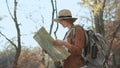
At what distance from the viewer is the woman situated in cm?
386

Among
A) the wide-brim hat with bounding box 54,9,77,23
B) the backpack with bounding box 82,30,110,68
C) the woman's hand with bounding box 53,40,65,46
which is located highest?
the wide-brim hat with bounding box 54,9,77,23

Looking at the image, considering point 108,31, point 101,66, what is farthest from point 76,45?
point 108,31

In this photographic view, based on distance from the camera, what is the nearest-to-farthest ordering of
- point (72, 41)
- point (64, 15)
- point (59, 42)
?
point (59, 42)
point (72, 41)
point (64, 15)

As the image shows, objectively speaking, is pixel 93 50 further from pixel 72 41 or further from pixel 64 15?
pixel 64 15

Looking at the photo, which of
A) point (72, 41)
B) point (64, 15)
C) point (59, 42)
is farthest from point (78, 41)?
point (64, 15)

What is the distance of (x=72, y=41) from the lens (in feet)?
13.0

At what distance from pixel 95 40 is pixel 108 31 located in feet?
80.9

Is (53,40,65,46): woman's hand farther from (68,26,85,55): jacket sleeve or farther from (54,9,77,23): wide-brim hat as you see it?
(54,9,77,23): wide-brim hat

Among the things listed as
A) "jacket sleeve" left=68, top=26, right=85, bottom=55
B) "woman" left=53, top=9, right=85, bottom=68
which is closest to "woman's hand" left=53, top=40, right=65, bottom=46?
"woman" left=53, top=9, right=85, bottom=68

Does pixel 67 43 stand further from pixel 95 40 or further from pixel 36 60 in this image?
pixel 36 60

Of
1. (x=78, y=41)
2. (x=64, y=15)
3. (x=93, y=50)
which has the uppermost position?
(x=64, y=15)

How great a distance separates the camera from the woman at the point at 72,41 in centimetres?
386

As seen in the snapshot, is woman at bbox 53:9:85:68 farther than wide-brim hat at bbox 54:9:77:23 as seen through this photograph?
No

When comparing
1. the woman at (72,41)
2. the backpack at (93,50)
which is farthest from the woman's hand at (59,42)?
Result: the backpack at (93,50)
